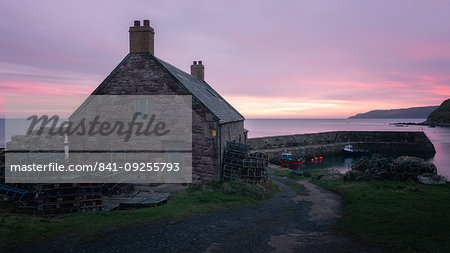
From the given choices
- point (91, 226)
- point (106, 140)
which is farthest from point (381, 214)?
point (106, 140)

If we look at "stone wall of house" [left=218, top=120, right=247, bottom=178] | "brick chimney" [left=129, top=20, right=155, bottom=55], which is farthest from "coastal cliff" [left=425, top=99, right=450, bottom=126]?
"brick chimney" [left=129, top=20, right=155, bottom=55]

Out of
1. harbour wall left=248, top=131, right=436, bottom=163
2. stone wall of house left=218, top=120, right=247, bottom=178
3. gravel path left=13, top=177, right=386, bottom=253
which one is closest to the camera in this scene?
gravel path left=13, top=177, right=386, bottom=253

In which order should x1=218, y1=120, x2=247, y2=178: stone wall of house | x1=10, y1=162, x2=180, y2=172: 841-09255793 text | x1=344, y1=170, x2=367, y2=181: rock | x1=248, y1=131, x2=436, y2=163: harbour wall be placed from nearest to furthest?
x1=10, y1=162, x2=180, y2=172: 841-09255793 text
x1=218, y1=120, x2=247, y2=178: stone wall of house
x1=344, y1=170, x2=367, y2=181: rock
x1=248, y1=131, x2=436, y2=163: harbour wall

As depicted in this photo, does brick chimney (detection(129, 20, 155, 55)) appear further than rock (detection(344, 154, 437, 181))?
No

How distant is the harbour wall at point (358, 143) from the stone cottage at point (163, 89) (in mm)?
39844

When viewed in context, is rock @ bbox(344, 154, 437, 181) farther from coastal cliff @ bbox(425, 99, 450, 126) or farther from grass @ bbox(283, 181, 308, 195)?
coastal cliff @ bbox(425, 99, 450, 126)

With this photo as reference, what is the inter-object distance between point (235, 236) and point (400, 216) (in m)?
7.06

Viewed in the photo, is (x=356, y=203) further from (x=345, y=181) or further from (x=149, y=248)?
(x=149, y=248)

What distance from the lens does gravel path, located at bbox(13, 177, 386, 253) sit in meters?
8.63

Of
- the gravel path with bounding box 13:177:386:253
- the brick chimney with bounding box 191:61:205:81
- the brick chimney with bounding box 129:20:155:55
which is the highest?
the brick chimney with bounding box 191:61:205:81

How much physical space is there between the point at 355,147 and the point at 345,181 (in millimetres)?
50211

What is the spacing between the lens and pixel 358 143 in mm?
68438

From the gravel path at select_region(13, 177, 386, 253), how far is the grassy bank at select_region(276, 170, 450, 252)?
860 mm

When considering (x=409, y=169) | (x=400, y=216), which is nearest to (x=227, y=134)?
(x=400, y=216)
